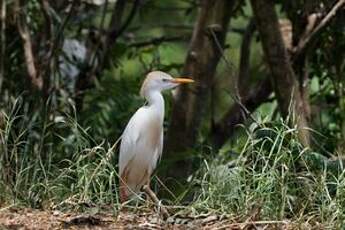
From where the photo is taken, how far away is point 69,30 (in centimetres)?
973

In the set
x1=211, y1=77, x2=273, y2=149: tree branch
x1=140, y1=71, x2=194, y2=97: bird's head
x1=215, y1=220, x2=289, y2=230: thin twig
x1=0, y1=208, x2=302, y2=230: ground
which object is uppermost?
x1=140, y1=71, x2=194, y2=97: bird's head

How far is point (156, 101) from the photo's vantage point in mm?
7285

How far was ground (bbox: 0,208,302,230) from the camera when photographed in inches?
203

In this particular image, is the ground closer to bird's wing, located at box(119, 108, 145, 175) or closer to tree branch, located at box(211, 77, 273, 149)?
bird's wing, located at box(119, 108, 145, 175)

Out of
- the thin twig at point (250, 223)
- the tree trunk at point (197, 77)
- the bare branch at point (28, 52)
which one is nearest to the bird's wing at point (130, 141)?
the tree trunk at point (197, 77)

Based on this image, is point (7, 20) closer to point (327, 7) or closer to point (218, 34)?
point (218, 34)

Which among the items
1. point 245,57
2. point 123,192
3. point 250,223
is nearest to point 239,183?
point 250,223

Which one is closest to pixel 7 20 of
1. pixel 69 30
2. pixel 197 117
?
pixel 69 30

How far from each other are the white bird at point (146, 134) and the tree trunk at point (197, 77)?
2.27ft

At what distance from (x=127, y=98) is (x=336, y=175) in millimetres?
3688

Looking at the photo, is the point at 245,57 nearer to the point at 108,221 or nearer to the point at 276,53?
the point at 276,53

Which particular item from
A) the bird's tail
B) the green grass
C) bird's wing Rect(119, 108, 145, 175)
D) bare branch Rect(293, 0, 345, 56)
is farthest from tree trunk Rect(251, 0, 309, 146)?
the bird's tail

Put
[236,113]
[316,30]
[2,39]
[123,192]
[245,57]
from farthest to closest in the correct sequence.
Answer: [245,57]
[236,113]
[2,39]
[316,30]
[123,192]

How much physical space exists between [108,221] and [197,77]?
2.99m
